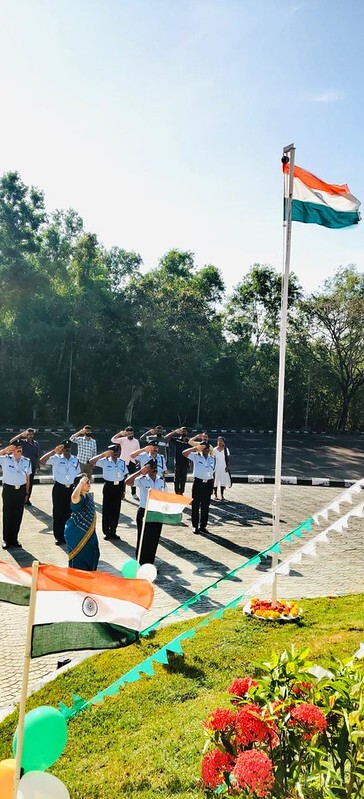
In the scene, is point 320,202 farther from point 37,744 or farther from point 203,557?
point 37,744

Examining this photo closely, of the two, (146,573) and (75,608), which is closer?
(75,608)

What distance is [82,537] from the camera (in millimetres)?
7207

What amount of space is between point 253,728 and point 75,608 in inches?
43.8

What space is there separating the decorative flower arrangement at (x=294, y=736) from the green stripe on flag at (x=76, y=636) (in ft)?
2.17

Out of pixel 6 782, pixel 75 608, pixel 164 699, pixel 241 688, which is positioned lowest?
pixel 164 699

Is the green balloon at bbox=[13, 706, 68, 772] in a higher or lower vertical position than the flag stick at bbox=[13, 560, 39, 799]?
lower

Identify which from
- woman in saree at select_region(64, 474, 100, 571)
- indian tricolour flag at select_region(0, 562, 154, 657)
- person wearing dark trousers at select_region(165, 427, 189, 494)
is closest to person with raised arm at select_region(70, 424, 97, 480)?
person wearing dark trousers at select_region(165, 427, 189, 494)

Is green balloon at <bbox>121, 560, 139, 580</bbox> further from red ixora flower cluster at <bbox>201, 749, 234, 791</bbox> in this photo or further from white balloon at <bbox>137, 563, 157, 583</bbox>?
red ixora flower cluster at <bbox>201, 749, 234, 791</bbox>

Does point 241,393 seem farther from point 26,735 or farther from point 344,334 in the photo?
point 26,735

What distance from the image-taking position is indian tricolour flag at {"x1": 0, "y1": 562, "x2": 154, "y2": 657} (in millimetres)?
3580

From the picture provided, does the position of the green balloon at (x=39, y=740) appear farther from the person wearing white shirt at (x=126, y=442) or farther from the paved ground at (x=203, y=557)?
the person wearing white shirt at (x=126, y=442)

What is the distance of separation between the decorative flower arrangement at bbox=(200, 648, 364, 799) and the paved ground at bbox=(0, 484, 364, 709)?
2.80m

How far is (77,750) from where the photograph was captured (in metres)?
4.93

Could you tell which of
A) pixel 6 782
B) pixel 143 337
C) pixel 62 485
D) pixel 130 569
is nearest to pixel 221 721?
pixel 6 782
